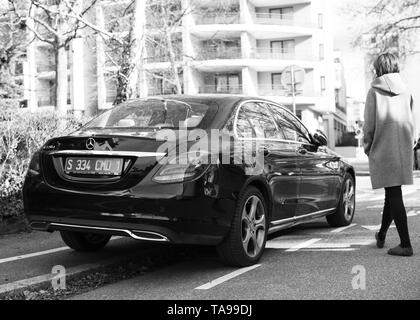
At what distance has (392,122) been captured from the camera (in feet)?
17.1

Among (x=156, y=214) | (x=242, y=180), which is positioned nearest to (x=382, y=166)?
(x=242, y=180)

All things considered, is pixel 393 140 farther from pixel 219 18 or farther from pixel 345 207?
pixel 219 18

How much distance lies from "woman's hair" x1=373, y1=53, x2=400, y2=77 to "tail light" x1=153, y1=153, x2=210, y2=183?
222 centimetres

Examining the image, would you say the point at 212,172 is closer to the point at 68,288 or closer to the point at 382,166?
the point at 68,288

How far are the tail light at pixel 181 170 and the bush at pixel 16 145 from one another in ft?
11.6

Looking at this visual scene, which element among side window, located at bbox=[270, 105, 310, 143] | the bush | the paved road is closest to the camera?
the paved road

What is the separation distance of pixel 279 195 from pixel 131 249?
1689mm

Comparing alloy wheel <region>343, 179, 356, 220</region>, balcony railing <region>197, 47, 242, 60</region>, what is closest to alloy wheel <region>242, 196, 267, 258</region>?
alloy wheel <region>343, 179, 356, 220</region>

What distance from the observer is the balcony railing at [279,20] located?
47344mm

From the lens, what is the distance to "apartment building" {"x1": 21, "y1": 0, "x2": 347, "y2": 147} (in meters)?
44.8

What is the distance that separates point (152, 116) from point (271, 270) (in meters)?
1.74

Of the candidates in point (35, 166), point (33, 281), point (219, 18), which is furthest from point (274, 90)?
point (33, 281)

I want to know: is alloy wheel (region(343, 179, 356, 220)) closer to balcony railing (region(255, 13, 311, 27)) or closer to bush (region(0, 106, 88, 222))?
bush (region(0, 106, 88, 222))

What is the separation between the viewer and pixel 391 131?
5203 mm
